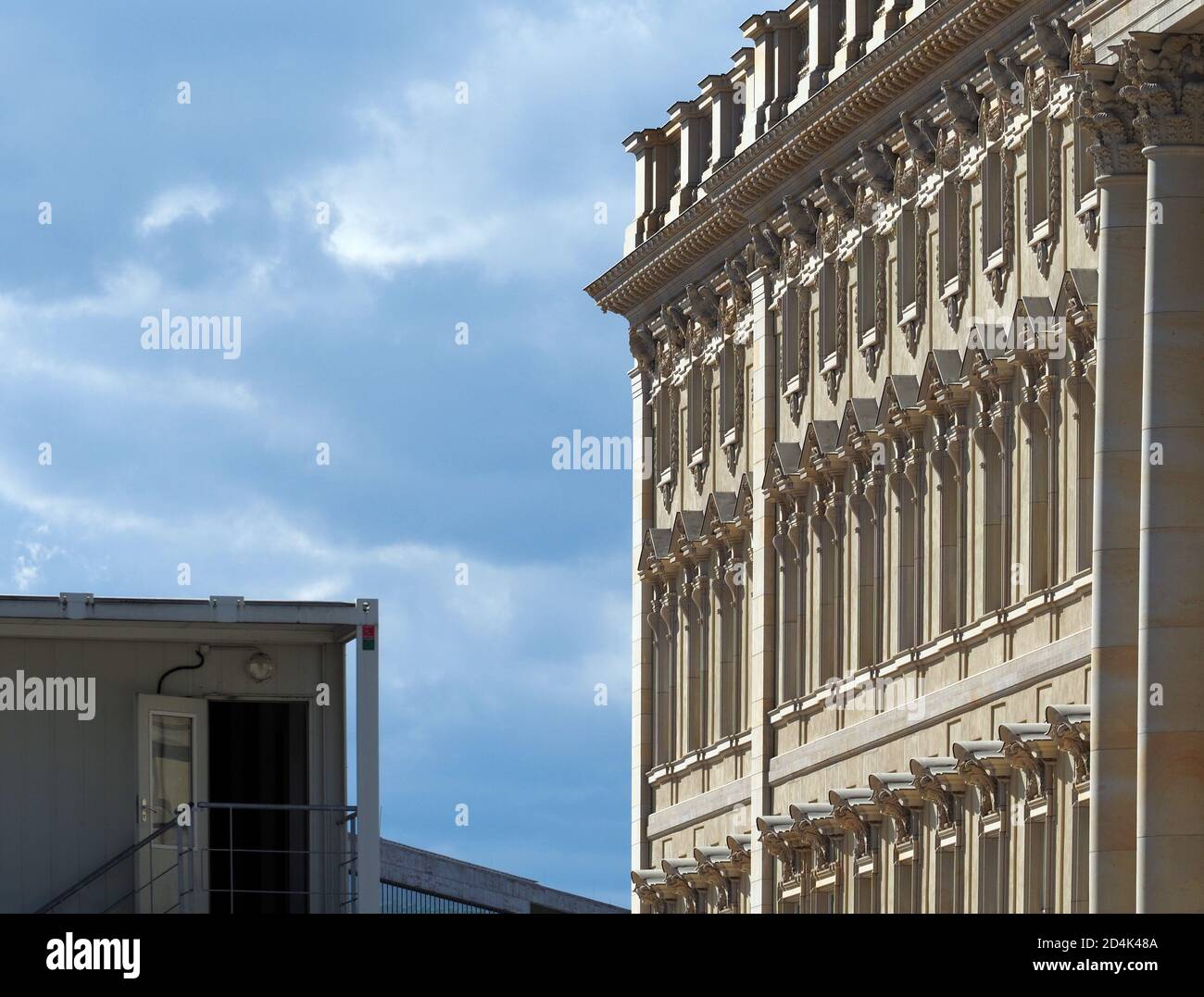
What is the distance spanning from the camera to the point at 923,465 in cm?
5269

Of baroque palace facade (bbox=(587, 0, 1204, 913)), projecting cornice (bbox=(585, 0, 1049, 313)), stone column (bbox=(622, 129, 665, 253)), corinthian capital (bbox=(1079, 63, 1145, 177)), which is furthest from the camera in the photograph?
stone column (bbox=(622, 129, 665, 253))

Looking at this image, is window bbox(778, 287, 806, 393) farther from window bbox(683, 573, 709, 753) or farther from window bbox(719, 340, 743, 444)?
window bbox(683, 573, 709, 753)

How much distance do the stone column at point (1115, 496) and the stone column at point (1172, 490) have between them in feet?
2.69

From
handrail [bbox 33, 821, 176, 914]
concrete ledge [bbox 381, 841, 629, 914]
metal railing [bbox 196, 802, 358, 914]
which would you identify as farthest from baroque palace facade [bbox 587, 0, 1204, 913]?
concrete ledge [bbox 381, 841, 629, 914]

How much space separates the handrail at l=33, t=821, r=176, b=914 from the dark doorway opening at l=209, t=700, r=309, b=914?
1.78 ft

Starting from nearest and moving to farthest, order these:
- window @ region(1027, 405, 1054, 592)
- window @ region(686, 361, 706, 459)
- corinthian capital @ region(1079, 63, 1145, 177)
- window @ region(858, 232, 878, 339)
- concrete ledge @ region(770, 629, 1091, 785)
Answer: corinthian capital @ region(1079, 63, 1145, 177) < concrete ledge @ region(770, 629, 1091, 785) < window @ region(1027, 405, 1054, 592) < window @ region(858, 232, 878, 339) < window @ region(686, 361, 706, 459)

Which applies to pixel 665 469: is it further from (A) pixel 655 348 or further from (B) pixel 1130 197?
(B) pixel 1130 197

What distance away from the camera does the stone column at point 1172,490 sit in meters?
37.8

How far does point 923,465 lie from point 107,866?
2405 centimetres

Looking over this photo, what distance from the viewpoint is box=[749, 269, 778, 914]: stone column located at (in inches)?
2367

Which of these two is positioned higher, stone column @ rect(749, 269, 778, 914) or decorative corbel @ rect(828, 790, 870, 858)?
stone column @ rect(749, 269, 778, 914)

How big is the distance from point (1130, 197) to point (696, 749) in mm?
26847

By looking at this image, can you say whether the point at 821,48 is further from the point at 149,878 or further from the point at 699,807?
the point at 149,878
